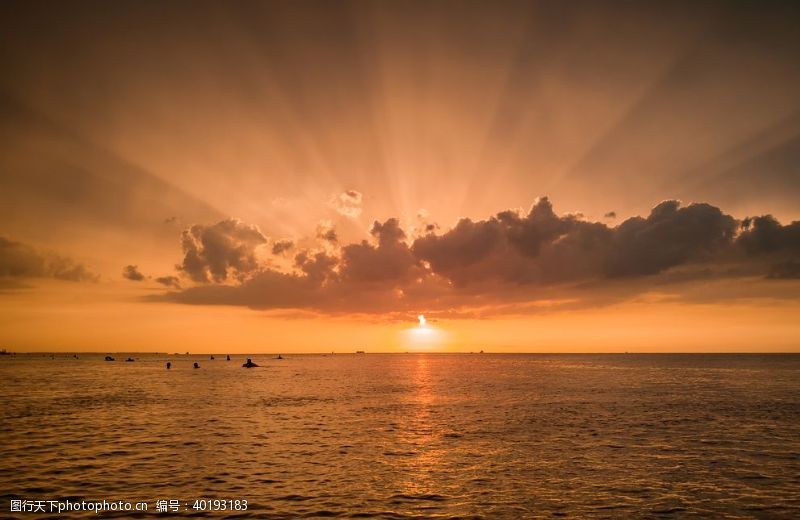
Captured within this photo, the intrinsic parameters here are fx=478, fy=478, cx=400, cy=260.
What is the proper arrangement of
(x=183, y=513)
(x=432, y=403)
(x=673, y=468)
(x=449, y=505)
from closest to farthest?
1. (x=183, y=513)
2. (x=449, y=505)
3. (x=673, y=468)
4. (x=432, y=403)

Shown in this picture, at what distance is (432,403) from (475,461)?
41.8 metres

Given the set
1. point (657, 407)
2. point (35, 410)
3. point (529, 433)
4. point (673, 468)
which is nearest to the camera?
point (673, 468)

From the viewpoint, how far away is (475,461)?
115 feet

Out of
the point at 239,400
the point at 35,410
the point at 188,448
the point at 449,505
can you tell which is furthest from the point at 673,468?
the point at 35,410

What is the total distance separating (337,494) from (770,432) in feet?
150

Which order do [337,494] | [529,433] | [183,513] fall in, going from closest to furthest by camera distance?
1. [183,513]
2. [337,494]
3. [529,433]

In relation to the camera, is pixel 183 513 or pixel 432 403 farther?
pixel 432 403

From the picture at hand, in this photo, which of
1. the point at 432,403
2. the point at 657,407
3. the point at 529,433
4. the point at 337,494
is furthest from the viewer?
the point at 432,403

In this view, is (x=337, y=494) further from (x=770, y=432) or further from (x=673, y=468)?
(x=770, y=432)

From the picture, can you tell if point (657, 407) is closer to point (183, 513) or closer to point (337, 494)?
point (337, 494)

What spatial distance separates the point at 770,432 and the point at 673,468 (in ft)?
77.0

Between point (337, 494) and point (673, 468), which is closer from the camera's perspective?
point (337, 494)

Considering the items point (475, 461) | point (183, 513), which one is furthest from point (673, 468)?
point (183, 513)

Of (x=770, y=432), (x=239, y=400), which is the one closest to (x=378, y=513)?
(x=770, y=432)
